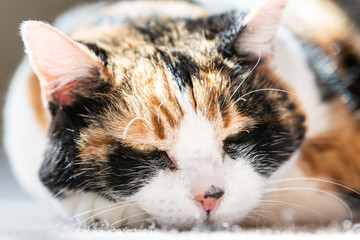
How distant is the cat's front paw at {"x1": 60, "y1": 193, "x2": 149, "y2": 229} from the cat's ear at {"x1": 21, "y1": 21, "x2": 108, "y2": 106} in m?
0.20

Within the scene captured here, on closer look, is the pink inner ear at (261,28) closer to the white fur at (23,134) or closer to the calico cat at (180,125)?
the calico cat at (180,125)

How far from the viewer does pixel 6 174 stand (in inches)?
72.1

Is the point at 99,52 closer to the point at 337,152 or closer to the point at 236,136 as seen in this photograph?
the point at 236,136

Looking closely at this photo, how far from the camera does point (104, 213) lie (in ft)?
3.27

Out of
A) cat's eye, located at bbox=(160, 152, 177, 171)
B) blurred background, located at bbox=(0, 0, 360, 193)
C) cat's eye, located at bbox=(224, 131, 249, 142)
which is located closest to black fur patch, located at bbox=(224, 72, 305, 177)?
cat's eye, located at bbox=(224, 131, 249, 142)

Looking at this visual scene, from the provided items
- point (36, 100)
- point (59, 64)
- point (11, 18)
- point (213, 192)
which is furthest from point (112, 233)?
point (11, 18)

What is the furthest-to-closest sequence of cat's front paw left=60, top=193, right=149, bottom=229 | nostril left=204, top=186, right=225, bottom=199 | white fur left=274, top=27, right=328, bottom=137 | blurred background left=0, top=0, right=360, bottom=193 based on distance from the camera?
blurred background left=0, top=0, right=360, bottom=193, white fur left=274, top=27, right=328, bottom=137, cat's front paw left=60, top=193, right=149, bottom=229, nostril left=204, top=186, right=225, bottom=199

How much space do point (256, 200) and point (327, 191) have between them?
0.27m

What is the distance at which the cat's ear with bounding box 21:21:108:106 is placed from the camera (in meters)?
0.87

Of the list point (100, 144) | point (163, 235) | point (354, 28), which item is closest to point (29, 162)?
point (100, 144)

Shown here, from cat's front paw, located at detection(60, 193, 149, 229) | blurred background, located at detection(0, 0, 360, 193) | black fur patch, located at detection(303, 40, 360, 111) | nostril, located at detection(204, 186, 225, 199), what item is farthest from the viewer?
blurred background, located at detection(0, 0, 360, 193)

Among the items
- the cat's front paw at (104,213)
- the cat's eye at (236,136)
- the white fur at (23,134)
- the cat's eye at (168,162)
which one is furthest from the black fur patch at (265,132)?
the white fur at (23,134)

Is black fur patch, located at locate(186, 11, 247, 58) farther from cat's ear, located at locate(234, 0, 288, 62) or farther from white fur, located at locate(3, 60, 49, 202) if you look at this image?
white fur, located at locate(3, 60, 49, 202)

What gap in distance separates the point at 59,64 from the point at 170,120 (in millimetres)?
241
